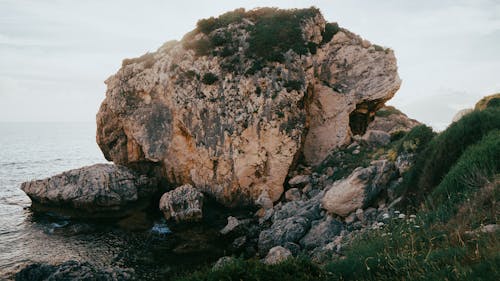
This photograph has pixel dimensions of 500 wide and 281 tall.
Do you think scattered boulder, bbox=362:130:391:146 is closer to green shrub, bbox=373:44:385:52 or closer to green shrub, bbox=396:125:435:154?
green shrub, bbox=396:125:435:154

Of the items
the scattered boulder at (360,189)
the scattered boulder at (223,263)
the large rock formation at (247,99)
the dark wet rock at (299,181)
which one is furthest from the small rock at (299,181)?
the scattered boulder at (223,263)

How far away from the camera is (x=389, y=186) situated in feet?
54.8

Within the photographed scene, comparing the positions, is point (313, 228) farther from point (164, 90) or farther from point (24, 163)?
point (24, 163)

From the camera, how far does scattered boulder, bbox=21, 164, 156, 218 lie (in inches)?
1038

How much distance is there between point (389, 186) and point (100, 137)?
27476 mm

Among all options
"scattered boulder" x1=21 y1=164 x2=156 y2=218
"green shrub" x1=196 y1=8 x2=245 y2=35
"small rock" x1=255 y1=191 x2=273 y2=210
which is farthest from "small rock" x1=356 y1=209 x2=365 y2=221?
"green shrub" x1=196 y1=8 x2=245 y2=35

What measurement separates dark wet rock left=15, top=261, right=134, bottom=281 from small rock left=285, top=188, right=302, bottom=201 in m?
13.4

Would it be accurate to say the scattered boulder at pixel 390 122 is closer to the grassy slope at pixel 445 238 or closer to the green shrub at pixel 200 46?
the green shrub at pixel 200 46

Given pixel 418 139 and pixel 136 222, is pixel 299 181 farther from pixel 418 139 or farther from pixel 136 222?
pixel 136 222

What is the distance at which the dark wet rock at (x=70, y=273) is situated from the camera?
12.3 meters

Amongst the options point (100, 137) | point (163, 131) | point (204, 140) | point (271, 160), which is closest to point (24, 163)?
point (100, 137)

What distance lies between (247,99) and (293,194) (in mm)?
8275

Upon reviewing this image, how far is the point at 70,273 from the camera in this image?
12359 mm

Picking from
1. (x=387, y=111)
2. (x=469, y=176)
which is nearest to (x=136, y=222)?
(x=469, y=176)
